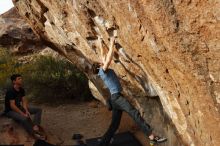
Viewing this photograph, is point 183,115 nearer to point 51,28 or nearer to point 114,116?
point 114,116

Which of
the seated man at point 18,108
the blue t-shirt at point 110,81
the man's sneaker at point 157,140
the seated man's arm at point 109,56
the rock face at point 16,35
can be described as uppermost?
the rock face at point 16,35

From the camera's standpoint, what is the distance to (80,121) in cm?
1182

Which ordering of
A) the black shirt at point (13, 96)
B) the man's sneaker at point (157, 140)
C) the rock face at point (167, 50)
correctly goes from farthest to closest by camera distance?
→ the black shirt at point (13, 96), the man's sneaker at point (157, 140), the rock face at point (167, 50)

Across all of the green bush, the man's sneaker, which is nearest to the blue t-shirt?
the man's sneaker

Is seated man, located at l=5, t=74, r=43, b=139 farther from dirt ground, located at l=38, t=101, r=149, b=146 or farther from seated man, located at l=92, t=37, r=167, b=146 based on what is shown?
seated man, located at l=92, t=37, r=167, b=146

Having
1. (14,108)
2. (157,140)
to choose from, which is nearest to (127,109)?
(157,140)

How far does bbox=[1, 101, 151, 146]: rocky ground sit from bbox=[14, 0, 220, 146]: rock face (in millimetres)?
1867

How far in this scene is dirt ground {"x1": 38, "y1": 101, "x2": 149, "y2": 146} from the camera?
10484 millimetres

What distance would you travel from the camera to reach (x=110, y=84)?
24.6 ft

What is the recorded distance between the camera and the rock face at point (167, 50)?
4.39 metres

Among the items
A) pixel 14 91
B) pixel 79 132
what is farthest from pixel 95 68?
pixel 79 132

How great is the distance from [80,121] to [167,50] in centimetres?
710

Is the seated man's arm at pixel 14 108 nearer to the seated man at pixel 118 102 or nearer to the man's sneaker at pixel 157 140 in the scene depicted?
the seated man at pixel 118 102

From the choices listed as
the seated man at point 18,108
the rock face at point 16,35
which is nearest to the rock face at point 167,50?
the seated man at point 18,108
